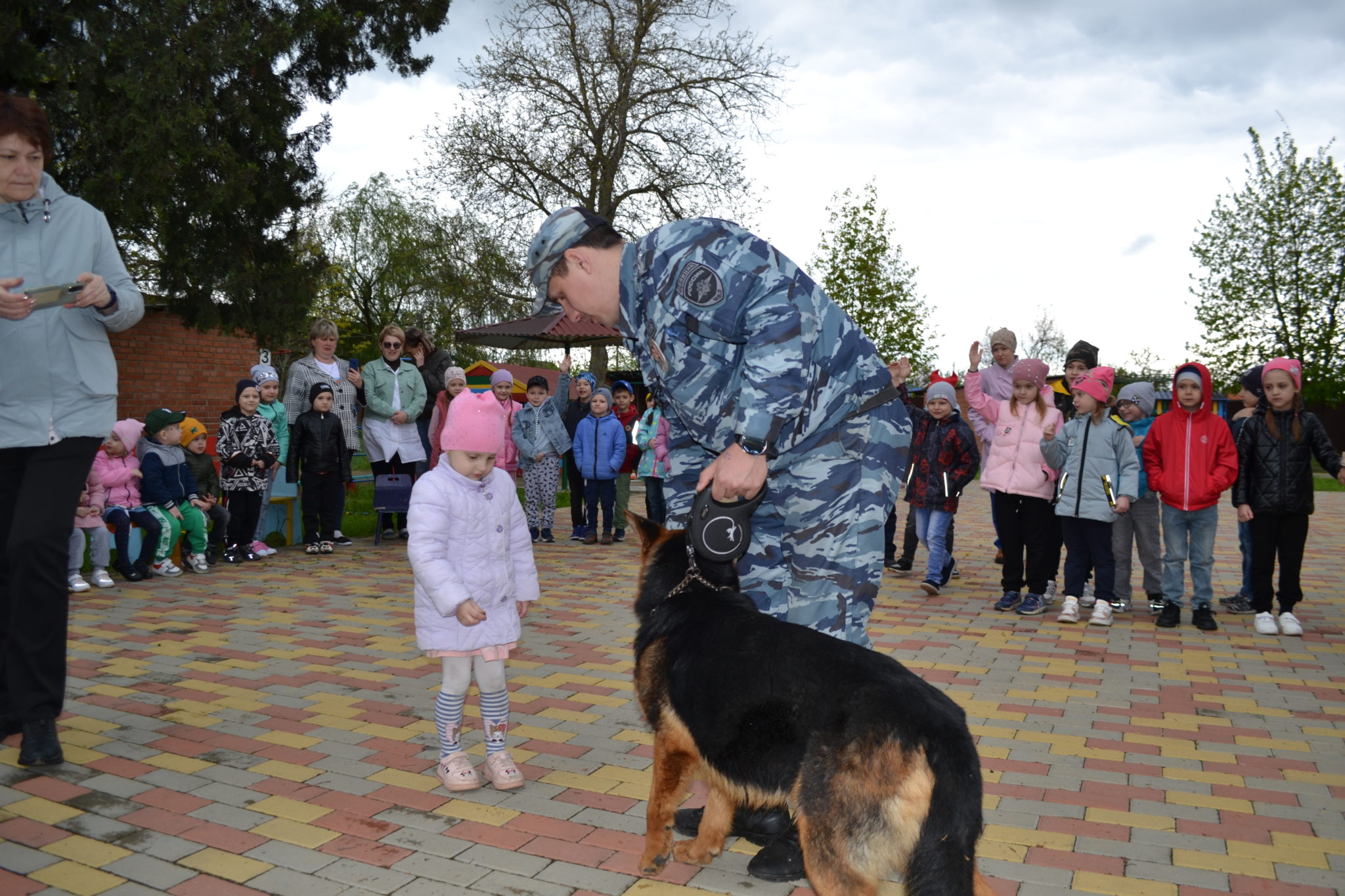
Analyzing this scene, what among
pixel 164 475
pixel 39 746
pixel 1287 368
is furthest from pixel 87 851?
pixel 1287 368

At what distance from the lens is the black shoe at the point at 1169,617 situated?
7148 mm

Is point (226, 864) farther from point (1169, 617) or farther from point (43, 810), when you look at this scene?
point (1169, 617)

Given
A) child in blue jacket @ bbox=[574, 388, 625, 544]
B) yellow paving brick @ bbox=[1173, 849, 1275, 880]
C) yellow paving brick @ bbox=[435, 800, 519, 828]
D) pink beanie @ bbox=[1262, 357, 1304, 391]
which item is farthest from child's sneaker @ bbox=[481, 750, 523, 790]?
child in blue jacket @ bbox=[574, 388, 625, 544]

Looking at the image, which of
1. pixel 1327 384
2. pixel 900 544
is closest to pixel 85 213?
pixel 900 544

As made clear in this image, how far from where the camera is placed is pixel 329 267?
1891cm

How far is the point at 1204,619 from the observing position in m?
7.08

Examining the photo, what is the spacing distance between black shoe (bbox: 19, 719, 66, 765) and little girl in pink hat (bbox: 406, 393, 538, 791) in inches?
61.4

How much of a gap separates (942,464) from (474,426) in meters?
5.81

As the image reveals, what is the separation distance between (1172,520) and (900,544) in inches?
174

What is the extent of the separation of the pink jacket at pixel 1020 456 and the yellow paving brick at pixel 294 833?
5.95m

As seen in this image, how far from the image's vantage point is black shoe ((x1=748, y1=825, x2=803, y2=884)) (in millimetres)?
2986

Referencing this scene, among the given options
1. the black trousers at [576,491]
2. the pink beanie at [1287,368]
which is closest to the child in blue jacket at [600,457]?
the black trousers at [576,491]

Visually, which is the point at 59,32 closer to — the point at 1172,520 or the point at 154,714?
the point at 154,714

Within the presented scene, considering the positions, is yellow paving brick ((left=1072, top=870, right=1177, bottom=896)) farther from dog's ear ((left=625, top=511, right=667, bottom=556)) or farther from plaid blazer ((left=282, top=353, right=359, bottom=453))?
plaid blazer ((left=282, top=353, right=359, bottom=453))
